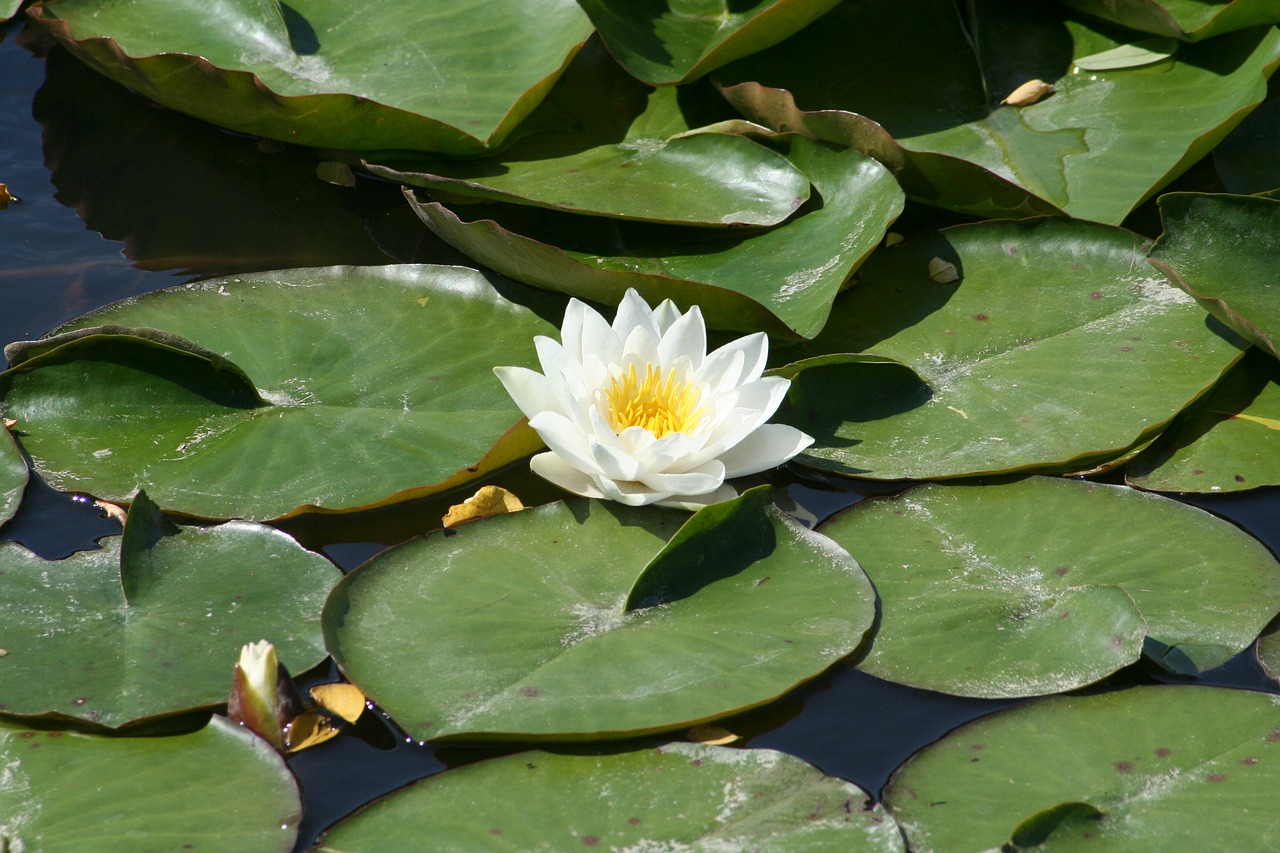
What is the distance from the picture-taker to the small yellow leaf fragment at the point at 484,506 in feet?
6.56

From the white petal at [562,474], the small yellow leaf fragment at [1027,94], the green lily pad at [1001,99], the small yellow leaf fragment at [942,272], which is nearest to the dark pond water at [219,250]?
the white petal at [562,474]

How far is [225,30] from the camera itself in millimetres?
2748

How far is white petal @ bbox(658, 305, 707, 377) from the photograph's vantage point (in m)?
2.00

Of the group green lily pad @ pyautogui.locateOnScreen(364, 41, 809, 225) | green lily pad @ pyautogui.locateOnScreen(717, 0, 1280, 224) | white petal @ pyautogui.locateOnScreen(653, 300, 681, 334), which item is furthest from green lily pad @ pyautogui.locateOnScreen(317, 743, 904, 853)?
green lily pad @ pyautogui.locateOnScreen(717, 0, 1280, 224)

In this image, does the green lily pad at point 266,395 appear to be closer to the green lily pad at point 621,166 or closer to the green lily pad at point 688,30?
the green lily pad at point 621,166

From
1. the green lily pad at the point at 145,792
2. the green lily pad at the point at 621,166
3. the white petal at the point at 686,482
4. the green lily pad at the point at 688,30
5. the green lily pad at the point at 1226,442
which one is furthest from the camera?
the green lily pad at the point at 688,30

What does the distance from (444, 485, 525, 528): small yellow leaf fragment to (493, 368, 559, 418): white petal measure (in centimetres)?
17

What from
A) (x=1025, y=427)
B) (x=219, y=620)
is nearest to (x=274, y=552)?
(x=219, y=620)

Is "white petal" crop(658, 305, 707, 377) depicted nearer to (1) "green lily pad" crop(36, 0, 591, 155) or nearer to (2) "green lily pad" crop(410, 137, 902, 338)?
(2) "green lily pad" crop(410, 137, 902, 338)

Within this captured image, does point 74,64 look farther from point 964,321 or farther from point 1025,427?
point 1025,427

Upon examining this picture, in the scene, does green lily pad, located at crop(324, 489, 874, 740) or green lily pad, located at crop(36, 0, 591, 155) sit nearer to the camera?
green lily pad, located at crop(324, 489, 874, 740)

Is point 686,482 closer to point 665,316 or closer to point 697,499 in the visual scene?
point 697,499

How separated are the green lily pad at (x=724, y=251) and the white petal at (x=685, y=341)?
151 mm

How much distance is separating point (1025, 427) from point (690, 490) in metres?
0.74
